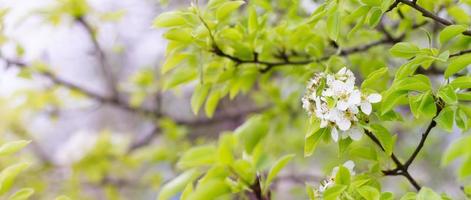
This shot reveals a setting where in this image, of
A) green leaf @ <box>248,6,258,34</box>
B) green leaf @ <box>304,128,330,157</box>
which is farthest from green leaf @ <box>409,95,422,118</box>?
green leaf @ <box>248,6,258,34</box>

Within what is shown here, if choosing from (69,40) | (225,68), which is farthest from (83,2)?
(69,40)

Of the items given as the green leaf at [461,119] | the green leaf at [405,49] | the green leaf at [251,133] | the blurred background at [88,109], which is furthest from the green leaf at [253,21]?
the blurred background at [88,109]

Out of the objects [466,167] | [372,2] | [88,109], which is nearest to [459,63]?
[372,2]

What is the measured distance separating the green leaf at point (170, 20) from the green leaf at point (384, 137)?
0.33 m

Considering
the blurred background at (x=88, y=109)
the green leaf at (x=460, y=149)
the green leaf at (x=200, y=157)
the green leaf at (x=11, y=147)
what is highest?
the green leaf at (x=460, y=149)

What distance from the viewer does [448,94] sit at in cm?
65

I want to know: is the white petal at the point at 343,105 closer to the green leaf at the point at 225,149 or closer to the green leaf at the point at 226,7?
the green leaf at the point at 225,149

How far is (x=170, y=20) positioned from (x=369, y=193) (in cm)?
38

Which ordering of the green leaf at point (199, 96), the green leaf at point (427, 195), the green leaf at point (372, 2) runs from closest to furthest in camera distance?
the green leaf at point (427, 195)
the green leaf at point (372, 2)
the green leaf at point (199, 96)

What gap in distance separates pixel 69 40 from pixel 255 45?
2.23m

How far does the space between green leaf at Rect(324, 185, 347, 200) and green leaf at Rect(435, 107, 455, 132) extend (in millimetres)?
136

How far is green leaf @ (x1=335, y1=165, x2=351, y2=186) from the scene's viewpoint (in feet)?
2.26

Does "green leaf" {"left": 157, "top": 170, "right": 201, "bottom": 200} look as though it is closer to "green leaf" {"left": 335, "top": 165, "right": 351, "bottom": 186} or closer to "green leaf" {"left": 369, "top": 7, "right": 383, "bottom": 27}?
"green leaf" {"left": 335, "top": 165, "right": 351, "bottom": 186}

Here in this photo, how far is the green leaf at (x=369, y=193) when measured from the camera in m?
0.66
